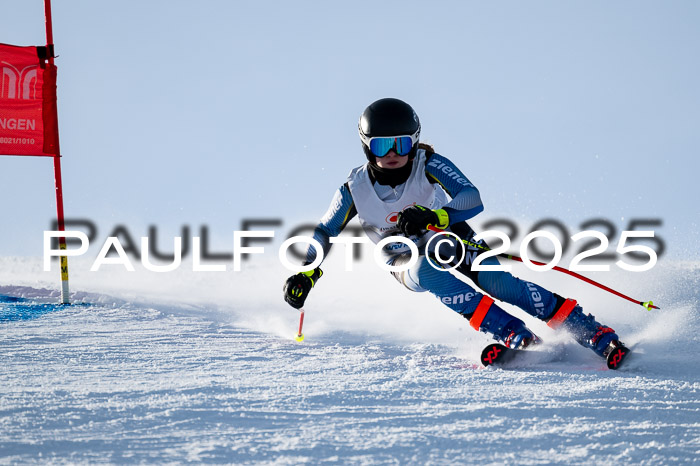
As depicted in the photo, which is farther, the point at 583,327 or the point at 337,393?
the point at 583,327

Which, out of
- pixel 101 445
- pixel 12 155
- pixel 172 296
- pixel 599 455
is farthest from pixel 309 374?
pixel 12 155

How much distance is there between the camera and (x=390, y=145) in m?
3.83

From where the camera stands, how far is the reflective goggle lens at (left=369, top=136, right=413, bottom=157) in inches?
151

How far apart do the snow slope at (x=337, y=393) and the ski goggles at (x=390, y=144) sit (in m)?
1.18

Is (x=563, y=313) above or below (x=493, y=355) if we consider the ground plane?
above

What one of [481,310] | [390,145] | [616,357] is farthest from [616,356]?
[390,145]

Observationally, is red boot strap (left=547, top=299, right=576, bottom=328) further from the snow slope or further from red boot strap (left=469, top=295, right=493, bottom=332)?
red boot strap (left=469, top=295, right=493, bottom=332)

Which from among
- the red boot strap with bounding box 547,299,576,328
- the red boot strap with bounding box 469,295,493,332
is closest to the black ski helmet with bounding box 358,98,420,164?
the red boot strap with bounding box 469,295,493,332

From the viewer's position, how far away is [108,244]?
569cm

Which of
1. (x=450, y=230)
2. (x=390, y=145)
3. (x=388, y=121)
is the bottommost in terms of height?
(x=450, y=230)

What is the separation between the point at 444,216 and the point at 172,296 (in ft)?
15.2

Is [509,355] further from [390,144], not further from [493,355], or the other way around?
[390,144]

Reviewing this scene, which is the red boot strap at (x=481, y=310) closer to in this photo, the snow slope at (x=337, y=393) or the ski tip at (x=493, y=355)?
the snow slope at (x=337, y=393)

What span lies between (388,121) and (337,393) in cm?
178
